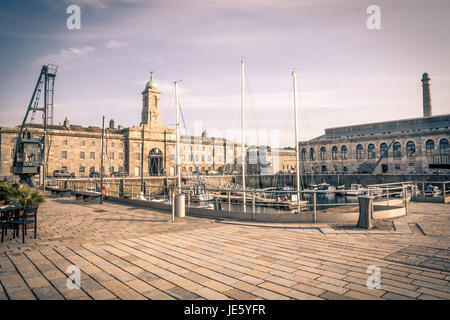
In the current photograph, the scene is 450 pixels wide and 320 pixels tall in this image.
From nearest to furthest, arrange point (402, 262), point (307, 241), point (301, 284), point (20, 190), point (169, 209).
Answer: point (301, 284) → point (402, 262) → point (307, 241) → point (20, 190) → point (169, 209)

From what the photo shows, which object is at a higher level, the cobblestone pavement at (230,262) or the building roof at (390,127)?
the building roof at (390,127)

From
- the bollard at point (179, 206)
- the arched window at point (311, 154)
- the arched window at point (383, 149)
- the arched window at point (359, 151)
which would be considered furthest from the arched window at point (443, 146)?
the bollard at point (179, 206)

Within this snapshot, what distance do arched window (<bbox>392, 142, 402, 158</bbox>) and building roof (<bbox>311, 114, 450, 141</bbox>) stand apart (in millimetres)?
3887

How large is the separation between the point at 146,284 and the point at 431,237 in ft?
24.8

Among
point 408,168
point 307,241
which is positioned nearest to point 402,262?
point 307,241

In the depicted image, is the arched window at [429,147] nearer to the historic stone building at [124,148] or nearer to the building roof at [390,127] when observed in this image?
the building roof at [390,127]

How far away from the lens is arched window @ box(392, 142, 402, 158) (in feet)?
192

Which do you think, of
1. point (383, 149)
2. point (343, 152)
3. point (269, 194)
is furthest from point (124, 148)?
point (383, 149)

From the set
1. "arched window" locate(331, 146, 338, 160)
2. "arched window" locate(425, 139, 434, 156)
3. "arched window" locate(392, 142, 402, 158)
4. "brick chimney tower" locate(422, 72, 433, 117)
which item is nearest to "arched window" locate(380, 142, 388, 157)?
"arched window" locate(392, 142, 402, 158)

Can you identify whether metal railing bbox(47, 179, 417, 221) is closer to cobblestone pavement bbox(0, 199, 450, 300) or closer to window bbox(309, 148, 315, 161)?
cobblestone pavement bbox(0, 199, 450, 300)

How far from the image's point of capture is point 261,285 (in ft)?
14.1

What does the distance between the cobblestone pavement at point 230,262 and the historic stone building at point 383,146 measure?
57.0m

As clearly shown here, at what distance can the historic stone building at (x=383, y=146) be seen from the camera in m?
55.0
